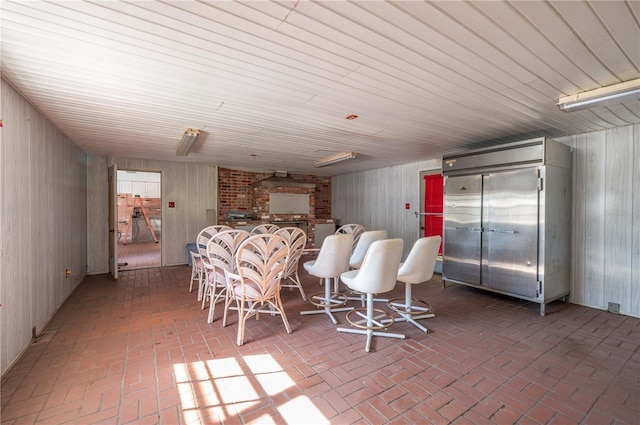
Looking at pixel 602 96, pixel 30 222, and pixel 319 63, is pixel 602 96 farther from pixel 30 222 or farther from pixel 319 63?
pixel 30 222

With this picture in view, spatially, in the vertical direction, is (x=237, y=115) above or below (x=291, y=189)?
above

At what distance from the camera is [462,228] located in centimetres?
429

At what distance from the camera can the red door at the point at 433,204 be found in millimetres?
5875

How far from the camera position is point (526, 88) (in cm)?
244

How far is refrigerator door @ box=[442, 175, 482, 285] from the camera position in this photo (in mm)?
4086

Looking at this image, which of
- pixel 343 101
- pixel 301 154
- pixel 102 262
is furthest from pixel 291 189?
pixel 343 101

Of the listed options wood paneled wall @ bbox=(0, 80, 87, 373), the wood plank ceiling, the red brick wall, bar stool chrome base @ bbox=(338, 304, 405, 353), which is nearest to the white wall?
the wood plank ceiling

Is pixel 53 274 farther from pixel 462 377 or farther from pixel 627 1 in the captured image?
pixel 627 1

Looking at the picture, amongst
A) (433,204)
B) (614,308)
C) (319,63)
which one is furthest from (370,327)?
(433,204)

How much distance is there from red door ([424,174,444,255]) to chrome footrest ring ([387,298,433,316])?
2.48 metres

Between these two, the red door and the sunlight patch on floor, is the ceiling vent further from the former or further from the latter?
the sunlight patch on floor

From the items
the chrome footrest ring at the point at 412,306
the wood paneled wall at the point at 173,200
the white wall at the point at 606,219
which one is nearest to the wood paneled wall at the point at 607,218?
the white wall at the point at 606,219

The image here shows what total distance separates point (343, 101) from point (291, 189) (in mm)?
5398

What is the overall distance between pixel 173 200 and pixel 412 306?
17.9 feet
